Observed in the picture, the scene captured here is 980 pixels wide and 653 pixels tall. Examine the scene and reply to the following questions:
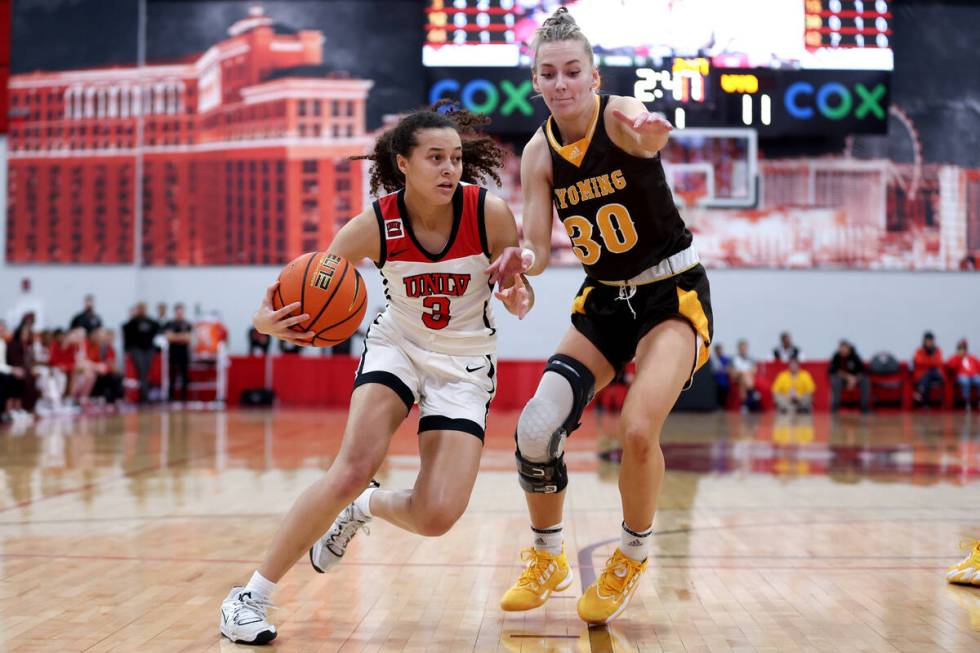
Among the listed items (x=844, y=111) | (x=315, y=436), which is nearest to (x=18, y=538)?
(x=315, y=436)

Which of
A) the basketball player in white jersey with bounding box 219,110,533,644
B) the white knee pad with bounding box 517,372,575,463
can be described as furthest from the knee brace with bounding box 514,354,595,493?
the basketball player in white jersey with bounding box 219,110,533,644

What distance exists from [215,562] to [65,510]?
1898mm

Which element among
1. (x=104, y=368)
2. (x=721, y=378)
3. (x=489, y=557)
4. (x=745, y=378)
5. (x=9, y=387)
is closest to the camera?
(x=489, y=557)

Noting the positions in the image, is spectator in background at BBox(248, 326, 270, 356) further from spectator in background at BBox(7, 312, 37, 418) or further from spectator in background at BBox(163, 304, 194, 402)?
spectator in background at BBox(7, 312, 37, 418)

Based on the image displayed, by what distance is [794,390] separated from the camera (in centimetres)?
1727

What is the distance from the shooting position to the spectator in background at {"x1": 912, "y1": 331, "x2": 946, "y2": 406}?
1783 cm

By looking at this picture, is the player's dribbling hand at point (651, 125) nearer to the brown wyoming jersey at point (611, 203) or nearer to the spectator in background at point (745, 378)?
the brown wyoming jersey at point (611, 203)

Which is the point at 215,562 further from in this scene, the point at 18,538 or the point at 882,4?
the point at 882,4

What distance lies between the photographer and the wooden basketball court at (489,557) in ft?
11.8

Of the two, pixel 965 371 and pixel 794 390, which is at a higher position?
pixel 965 371

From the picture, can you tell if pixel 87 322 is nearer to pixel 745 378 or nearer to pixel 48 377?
pixel 48 377

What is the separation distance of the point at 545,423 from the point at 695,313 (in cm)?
73

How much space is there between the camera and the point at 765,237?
755 inches

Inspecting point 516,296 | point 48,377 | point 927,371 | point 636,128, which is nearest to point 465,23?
point 48,377
